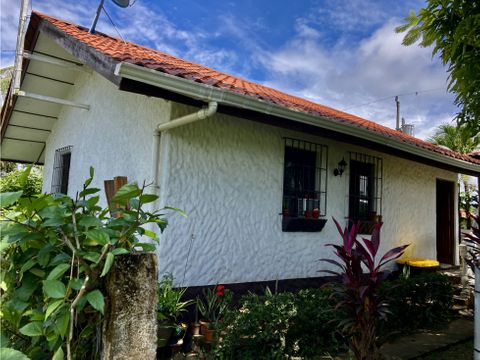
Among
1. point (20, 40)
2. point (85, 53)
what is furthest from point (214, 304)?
point (20, 40)

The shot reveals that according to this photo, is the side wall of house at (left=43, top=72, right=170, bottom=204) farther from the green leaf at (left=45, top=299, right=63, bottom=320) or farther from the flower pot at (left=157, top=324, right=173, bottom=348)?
the green leaf at (left=45, top=299, right=63, bottom=320)

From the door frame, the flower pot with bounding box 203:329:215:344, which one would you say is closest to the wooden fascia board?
the flower pot with bounding box 203:329:215:344

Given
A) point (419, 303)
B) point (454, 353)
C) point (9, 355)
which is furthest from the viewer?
point (419, 303)

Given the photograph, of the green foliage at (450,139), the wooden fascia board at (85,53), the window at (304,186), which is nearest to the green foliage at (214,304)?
the window at (304,186)

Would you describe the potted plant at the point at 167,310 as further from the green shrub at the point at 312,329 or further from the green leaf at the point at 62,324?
the green leaf at the point at 62,324

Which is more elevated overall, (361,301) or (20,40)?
(20,40)

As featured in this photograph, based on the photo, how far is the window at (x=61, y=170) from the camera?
782 cm

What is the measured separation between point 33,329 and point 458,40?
4.99m

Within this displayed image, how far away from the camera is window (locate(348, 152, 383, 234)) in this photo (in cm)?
698

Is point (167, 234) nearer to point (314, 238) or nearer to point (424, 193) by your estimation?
point (314, 238)

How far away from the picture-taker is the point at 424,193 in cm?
880

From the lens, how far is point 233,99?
13.7 feet

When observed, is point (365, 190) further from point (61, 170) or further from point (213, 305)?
point (61, 170)

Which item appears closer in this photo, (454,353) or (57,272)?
(57,272)
